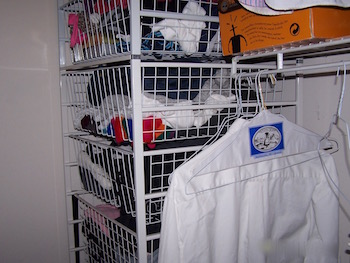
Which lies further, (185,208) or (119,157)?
(119,157)

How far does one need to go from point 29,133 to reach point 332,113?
60.2 inches

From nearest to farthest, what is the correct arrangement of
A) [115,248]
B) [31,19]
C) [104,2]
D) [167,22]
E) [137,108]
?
[137,108]
[167,22]
[104,2]
[115,248]
[31,19]

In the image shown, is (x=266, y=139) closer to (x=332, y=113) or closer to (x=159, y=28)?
(x=332, y=113)

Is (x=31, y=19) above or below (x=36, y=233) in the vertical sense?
above

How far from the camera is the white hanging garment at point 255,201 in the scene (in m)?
1.05

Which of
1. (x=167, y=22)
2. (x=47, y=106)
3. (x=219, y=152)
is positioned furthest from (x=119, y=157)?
(x=47, y=106)

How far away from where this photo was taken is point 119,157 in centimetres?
132

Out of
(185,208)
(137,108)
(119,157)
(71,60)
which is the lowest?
(185,208)

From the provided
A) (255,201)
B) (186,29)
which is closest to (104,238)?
(255,201)

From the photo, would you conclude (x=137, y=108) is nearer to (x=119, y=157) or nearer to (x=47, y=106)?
(x=119, y=157)

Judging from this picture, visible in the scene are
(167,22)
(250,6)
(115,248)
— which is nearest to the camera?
(250,6)

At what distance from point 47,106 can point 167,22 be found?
3.11 feet

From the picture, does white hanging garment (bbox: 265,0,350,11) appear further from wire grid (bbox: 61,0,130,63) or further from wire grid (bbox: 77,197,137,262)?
wire grid (bbox: 77,197,137,262)

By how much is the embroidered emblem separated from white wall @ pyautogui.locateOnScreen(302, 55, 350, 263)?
1.12ft
